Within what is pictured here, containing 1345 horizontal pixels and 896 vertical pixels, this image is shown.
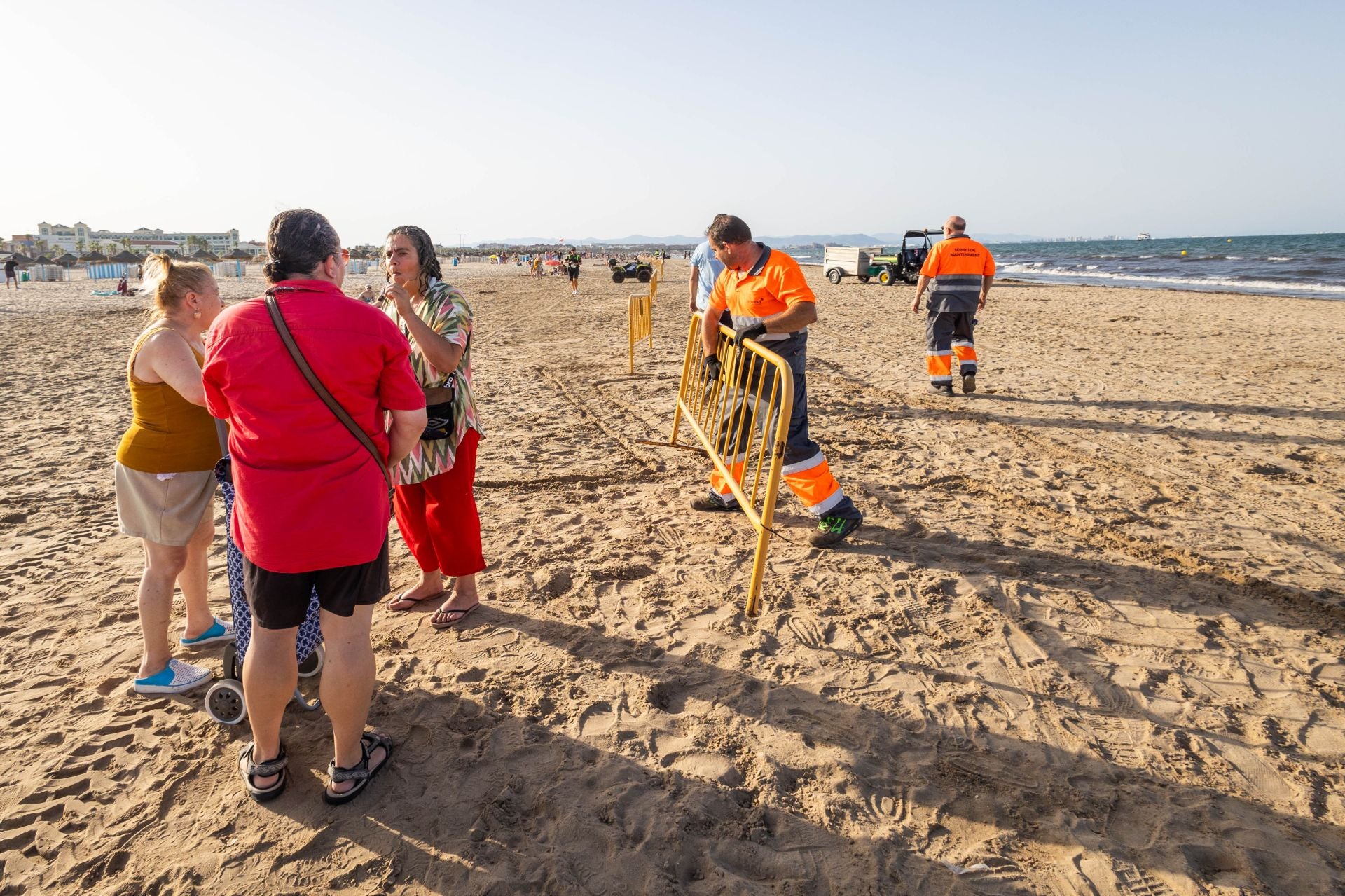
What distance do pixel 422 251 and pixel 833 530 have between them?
2779 millimetres

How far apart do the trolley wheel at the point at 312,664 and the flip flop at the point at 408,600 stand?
0.61 meters

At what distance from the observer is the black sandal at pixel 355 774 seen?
2475 millimetres

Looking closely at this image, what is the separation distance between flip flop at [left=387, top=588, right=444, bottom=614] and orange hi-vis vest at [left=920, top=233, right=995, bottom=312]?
623 centimetres

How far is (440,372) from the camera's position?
3.12m

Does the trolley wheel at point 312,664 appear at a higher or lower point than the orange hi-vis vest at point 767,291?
lower

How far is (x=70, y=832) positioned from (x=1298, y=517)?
6550 millimetres

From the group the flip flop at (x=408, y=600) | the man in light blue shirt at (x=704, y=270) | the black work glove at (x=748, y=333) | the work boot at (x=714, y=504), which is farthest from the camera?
the man in light blue shirt at (x=704, y=270)

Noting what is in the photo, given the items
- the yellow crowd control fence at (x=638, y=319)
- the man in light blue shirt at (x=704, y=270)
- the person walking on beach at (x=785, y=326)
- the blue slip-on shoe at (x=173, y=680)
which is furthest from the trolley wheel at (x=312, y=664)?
the yellow crowd control fence at (x=638, y=319)

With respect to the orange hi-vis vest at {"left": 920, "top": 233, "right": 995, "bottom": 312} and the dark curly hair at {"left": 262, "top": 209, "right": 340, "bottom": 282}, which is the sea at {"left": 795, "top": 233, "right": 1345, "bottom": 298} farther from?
the dark curly hair at {"left": 262, "top": 209, "right": 340, "bottom": 282}

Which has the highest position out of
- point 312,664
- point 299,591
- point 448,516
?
point 299,591

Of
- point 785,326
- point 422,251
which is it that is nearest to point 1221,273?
point 785,326

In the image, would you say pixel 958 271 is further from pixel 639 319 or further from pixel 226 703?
pixel 226 703

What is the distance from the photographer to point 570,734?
2.83 m

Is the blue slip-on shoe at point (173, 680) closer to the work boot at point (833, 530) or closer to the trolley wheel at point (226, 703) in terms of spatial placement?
the trolley wheel at point (226, 703)
